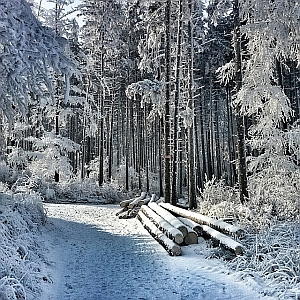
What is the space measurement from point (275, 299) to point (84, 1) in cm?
2459

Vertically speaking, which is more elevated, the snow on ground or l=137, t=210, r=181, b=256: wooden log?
l=137, t=210, r=181, b=256: wooden log

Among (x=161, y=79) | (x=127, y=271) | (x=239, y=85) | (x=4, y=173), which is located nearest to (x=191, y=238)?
(x=127, y=271)

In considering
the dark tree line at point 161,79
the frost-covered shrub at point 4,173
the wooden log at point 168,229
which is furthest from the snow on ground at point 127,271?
the frost-covered shrub at point 4,173

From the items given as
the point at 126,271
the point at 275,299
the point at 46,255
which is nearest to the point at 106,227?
the point at 46,255

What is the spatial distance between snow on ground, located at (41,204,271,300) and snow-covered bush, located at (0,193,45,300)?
1.02 feet

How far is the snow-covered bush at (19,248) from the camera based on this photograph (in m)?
4.61

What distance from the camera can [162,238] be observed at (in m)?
8.17

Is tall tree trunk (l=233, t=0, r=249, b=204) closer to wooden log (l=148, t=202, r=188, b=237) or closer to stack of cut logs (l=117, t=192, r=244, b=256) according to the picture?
stack of cut logs (l=117, t=192, r=244, b=256)

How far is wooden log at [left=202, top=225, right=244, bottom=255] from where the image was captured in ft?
21.1

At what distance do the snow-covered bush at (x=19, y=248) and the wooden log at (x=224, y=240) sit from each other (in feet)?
12.0

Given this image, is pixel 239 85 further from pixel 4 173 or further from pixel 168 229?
pixel 4 173

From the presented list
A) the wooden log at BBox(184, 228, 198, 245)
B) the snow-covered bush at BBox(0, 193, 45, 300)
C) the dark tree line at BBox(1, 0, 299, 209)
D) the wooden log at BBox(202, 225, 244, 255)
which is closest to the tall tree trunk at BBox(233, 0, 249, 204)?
the dark tree line at BBox(1, 0, 299, 209)

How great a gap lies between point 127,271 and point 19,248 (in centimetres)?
212

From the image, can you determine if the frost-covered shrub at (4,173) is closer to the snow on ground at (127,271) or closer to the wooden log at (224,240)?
the snow on ground at (127,271)
